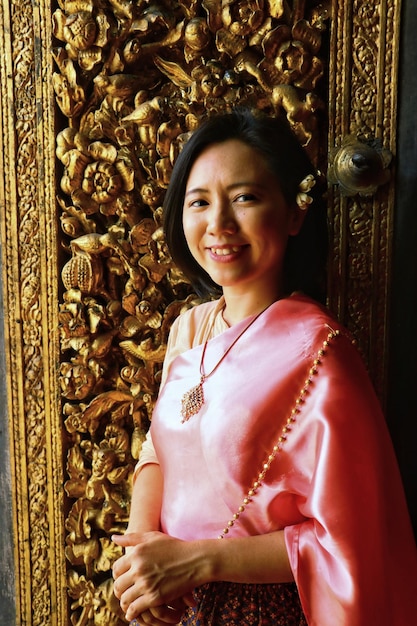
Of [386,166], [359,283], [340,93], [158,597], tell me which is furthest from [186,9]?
[158,597]

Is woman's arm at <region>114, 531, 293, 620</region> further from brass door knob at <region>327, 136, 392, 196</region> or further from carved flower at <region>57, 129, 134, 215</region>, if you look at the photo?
carved flower at <region>57, 129, 134, 215</region>

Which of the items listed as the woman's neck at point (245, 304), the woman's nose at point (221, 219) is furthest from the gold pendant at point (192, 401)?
the woman's nose at point (221, 219)

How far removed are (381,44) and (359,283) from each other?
50 centimetres

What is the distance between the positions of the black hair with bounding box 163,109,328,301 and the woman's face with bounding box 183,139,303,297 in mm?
18

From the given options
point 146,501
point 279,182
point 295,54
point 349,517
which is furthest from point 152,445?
point 295,54

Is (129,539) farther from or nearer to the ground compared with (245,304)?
nearer to the ground

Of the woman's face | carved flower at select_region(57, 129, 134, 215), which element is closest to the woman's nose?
the woman's face

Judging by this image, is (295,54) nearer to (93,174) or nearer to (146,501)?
(93,174)

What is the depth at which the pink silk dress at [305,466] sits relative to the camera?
3.32 ft

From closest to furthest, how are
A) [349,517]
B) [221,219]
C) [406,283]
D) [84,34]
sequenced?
[349,517] → [221,219] → [406,283] → [84,34]

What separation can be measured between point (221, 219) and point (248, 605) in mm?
657

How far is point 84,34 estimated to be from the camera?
1.52 meters

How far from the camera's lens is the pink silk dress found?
1.01 meters

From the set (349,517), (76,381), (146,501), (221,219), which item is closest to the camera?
(349,517)
